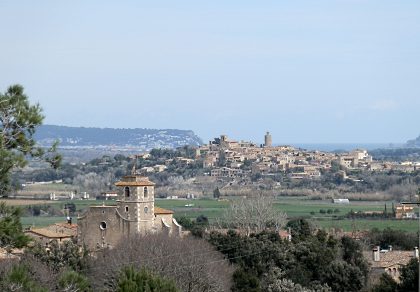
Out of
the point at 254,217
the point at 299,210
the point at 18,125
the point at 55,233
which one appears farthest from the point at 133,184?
the point at 299,210

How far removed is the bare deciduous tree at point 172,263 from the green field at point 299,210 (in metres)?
25.5

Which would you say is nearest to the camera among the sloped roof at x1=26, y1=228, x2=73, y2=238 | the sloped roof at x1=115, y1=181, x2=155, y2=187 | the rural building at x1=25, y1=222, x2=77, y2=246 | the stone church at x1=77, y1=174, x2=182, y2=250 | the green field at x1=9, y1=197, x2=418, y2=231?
the rural building at x1=25, y1=222, x2=77, y2=246

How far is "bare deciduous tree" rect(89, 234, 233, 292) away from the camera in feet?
121

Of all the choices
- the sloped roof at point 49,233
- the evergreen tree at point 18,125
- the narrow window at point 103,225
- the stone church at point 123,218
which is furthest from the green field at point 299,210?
the evergreen tree at point 18,125

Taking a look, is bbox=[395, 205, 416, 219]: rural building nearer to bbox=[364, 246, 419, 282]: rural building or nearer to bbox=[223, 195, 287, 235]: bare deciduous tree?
bbox=[223, 195, 287, 235]: bare deciduous tree

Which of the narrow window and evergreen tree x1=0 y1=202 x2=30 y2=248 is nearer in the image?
evergreen tree x1=0 y1=202 x2=30 y2=248

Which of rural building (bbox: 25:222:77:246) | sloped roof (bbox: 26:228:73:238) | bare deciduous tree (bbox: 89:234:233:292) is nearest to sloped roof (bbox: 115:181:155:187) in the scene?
rural building (bbox: 25:222:77:246)

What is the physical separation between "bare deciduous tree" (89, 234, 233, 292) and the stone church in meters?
6.98

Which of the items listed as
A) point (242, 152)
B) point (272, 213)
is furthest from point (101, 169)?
point (272, 213)

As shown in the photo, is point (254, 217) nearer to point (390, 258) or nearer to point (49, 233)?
point (49, 233)

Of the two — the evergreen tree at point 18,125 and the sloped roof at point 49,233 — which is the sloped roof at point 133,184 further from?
the evergreen tree at point 18,125

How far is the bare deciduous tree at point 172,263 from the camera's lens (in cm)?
3697

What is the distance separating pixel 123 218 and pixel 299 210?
38775 millimetres

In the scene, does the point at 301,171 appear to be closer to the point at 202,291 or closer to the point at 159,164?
the point at 159,164
